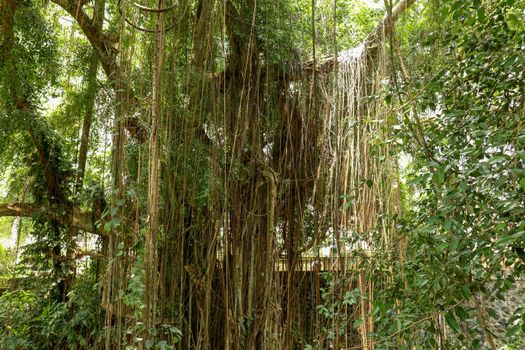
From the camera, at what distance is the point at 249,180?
3.61 meters

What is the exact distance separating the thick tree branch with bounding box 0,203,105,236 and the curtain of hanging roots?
1.24m

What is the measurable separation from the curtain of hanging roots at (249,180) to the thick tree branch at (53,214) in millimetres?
1240

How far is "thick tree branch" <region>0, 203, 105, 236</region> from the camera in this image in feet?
14.4

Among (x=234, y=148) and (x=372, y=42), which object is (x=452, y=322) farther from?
(x=372, y=42)

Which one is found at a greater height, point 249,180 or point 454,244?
point 249,180

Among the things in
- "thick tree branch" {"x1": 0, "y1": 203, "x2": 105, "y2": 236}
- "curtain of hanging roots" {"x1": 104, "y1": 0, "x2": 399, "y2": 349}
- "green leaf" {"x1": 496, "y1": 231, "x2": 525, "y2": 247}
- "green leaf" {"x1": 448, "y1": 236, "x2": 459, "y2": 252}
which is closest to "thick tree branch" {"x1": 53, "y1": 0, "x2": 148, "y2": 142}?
"curtain of hanging roots" {"x1": 104, "y1": 0, "x2": 399, "y2": 349}

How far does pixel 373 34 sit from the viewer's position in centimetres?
348

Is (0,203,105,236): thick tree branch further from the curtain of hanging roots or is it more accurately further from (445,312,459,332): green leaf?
(445,312,459,332): green leaf

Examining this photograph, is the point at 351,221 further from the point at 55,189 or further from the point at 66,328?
the point at 55,189

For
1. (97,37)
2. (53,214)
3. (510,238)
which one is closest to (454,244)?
(510,238)

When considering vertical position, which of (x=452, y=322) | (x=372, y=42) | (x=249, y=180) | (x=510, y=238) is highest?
(x=372, y=42)

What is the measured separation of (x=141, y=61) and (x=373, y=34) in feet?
5.10

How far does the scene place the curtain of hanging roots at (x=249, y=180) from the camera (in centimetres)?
293

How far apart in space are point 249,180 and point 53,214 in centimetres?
190
